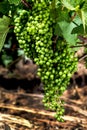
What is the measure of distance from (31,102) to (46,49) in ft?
4.03

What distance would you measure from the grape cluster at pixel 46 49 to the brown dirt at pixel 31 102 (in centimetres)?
37

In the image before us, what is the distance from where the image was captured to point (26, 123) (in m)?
2.17

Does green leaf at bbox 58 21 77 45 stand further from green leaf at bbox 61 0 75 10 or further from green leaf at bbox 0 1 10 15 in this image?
green leaf at bbox 0 1 10 15

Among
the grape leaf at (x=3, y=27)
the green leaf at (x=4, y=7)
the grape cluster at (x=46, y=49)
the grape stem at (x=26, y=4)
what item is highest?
the green leaf at (x=4, y=7)

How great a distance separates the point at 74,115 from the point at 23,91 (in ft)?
3.00

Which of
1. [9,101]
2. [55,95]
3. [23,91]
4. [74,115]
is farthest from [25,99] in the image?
[55,95]

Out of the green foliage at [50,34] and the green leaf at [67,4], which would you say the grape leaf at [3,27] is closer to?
the green foliage at [50,34]

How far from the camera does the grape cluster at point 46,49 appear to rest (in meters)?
1.65

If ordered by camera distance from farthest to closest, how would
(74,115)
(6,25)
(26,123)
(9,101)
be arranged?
(9,101) → (74,115) → (26,123) → (6,25)

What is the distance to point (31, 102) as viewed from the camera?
112 inches

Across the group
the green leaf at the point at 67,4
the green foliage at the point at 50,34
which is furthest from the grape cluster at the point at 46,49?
the green leaf at the point at 67,4

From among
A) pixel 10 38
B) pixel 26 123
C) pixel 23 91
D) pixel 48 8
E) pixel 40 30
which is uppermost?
pixel 10 38

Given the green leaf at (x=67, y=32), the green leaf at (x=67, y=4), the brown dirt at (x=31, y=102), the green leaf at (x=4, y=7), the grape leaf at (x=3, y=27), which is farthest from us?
the brown dirt at (x=31, y=102)

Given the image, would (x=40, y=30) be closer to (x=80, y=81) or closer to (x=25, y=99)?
(x=25, y=99)
